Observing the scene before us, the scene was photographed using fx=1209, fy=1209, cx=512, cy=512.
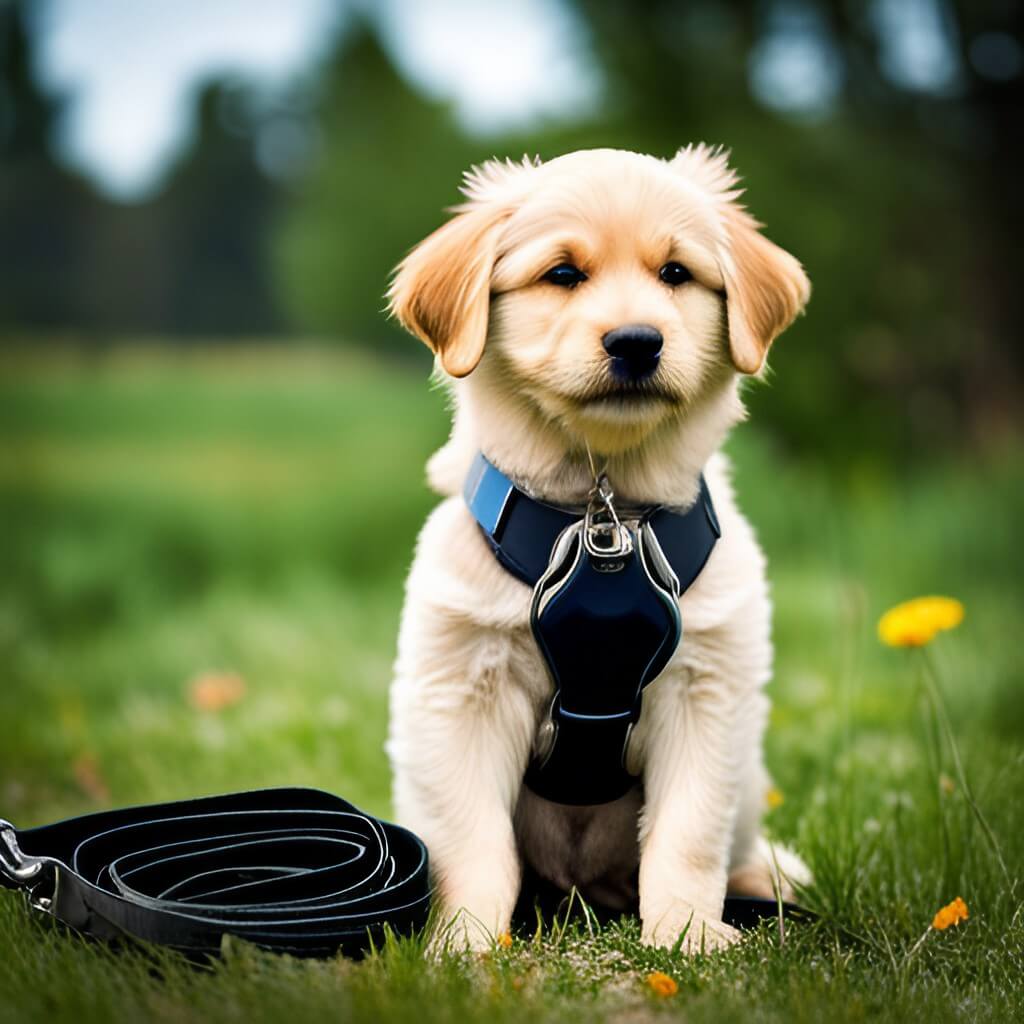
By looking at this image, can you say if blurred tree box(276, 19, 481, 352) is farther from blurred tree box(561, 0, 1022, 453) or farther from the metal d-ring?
the metal d-ring

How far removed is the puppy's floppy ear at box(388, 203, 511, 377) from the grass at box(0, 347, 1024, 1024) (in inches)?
48.9

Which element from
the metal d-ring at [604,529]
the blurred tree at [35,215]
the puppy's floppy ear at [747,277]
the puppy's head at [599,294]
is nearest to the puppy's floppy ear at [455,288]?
the puppy's head at [599,294]

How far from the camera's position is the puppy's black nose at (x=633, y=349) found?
2385 mm

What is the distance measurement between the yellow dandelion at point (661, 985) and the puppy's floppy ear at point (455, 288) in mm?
1248

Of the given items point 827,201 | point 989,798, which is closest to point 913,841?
point 989,798

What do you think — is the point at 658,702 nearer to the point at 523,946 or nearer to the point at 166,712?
the point at 523,946

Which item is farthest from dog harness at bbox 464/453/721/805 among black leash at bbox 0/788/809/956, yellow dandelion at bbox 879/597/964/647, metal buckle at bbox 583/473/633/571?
yellow dandelion at bbox 879/597/964/647

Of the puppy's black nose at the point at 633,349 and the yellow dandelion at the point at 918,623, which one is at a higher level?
the puppy's black nose at the point at 633,349

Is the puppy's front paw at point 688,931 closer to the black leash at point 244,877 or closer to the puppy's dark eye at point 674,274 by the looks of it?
the black leash at point 244,877

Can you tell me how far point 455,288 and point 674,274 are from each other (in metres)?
0.47

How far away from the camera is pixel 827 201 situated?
387 inches

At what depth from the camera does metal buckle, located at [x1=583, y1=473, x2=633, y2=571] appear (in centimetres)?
254

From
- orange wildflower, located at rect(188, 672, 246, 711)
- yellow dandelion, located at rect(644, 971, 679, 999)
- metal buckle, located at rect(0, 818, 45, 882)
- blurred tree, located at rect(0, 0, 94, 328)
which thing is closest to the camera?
yellow dandelion, located at rect(644, 971, 679, 999)

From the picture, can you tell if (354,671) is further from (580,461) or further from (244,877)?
(580,461)
